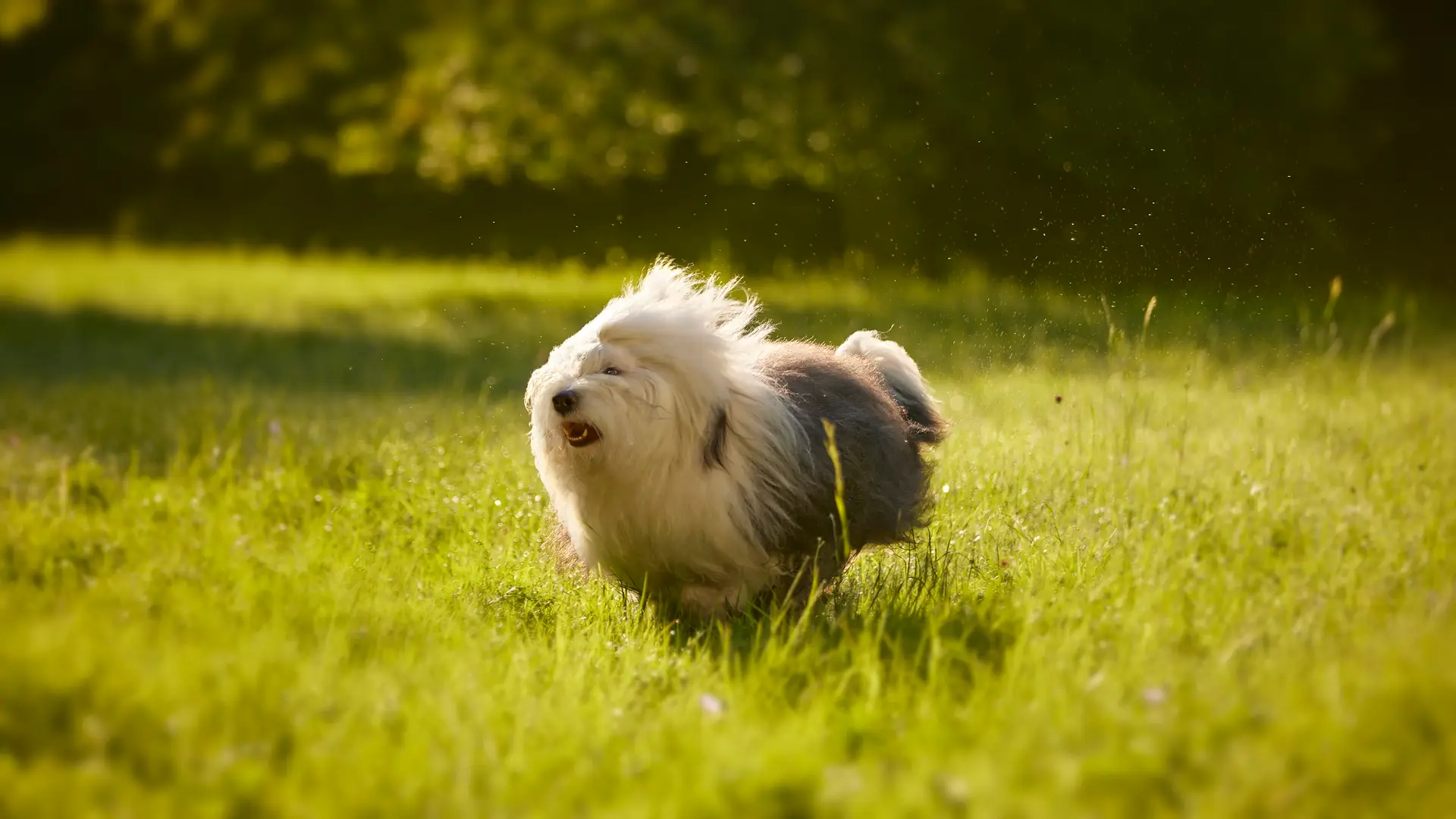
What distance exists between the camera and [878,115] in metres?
13.9

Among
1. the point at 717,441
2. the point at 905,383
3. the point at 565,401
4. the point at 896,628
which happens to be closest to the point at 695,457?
the point at 717,441

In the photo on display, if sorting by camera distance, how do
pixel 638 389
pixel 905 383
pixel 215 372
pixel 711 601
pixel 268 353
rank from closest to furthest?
1. pixel 638 389
2. pixel 711 601
3. pixel 905 383
4. pixel 215 372
5. pixel 268 353

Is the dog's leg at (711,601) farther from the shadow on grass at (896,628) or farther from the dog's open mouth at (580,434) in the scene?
the dog's open mouth at (580,434)

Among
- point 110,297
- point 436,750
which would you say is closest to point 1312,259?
point 436,750

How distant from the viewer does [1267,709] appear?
2.64m

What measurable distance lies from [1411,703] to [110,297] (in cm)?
1455

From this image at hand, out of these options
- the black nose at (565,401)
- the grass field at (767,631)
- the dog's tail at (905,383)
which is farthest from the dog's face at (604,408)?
the dog's tail at (905,383)

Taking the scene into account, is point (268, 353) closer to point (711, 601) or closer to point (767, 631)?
point (711, 601)

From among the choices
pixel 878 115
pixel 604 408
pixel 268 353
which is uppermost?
pixel 878 115

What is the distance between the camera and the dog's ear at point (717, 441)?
3793 mm

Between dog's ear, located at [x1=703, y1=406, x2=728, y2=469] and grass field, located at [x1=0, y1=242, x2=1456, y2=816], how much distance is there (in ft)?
1.55

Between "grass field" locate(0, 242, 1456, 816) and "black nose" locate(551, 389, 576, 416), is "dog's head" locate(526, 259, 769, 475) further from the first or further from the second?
"grass field" locate(0, 242, 1456, 816)

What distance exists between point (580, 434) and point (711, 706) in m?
1.10

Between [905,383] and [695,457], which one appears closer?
[695,457]
